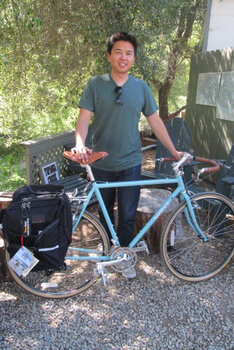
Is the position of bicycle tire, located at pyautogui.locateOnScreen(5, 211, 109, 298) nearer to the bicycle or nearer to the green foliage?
the bicycle

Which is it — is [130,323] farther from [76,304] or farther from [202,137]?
[202,137]

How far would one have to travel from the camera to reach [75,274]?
2834 mm

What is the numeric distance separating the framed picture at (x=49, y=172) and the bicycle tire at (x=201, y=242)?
1.92 m

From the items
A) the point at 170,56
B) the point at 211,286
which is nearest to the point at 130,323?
the point at 211,286

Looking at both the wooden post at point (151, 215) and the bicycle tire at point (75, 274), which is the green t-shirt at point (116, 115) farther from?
the wooden post at point (151, 215)

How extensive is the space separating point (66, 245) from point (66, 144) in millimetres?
2587

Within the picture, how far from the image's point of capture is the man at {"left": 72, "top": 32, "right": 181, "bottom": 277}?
2.31 m

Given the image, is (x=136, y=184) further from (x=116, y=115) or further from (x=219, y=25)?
(x=219, y=25)

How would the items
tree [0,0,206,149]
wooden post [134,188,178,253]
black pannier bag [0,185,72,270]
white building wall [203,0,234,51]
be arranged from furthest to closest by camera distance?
white building wall [203,0,234,51]
tree [0,0,206,149]
wooden post [134,188,178,253]
black pannier bag [0,185,72,270]

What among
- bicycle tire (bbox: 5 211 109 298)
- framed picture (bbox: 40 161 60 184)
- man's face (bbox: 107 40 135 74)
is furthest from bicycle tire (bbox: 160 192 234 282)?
framed picture (bbox: 40 161 60 184)

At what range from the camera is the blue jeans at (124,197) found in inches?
99.9

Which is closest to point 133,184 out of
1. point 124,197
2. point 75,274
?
point 124,197

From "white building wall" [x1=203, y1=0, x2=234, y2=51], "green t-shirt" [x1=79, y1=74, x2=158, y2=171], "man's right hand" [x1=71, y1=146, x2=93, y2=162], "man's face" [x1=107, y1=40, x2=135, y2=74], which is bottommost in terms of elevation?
"man's right hand" [x1=71, y1=146, x2=93, y2=162]

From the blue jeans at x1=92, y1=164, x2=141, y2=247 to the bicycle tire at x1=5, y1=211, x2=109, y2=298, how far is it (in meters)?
0.22
